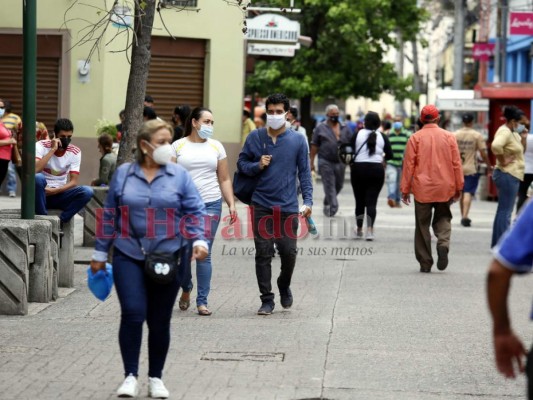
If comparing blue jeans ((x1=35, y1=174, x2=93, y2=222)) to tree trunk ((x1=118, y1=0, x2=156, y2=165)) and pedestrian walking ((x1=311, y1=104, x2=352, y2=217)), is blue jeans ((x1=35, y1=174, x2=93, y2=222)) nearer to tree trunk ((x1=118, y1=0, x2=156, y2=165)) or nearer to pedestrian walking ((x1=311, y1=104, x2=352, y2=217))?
tree trunk ((x1=118, y1=0, x2=156, y2=165))

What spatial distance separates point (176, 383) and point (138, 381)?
22cm

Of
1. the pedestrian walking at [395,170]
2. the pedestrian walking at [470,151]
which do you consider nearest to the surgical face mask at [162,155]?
the pedestrian walking at [470,151]

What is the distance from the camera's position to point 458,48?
131 ft

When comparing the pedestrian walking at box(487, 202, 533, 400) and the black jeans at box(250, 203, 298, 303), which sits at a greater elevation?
the pedestrian walking at box(487, 202, 533, 400)

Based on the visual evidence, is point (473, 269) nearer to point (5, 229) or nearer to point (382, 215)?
point (5, 229)

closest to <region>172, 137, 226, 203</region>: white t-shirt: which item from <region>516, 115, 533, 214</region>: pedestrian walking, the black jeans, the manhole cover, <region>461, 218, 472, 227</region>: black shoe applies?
the black jeans

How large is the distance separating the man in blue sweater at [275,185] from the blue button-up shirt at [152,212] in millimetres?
3240

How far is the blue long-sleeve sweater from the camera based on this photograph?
10688 millimetres

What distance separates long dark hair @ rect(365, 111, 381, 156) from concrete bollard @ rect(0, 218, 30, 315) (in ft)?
28.0

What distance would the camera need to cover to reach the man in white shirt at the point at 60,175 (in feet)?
41.5

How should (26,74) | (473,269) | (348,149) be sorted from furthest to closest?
(348,149)
(473,269)
(26,74)

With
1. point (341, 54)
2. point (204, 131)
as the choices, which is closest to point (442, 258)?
point (204, 131)

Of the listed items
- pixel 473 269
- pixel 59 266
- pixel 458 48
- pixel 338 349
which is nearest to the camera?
pixel 338 349

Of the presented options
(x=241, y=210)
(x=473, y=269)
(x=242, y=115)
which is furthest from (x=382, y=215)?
(x=473, y=269)
